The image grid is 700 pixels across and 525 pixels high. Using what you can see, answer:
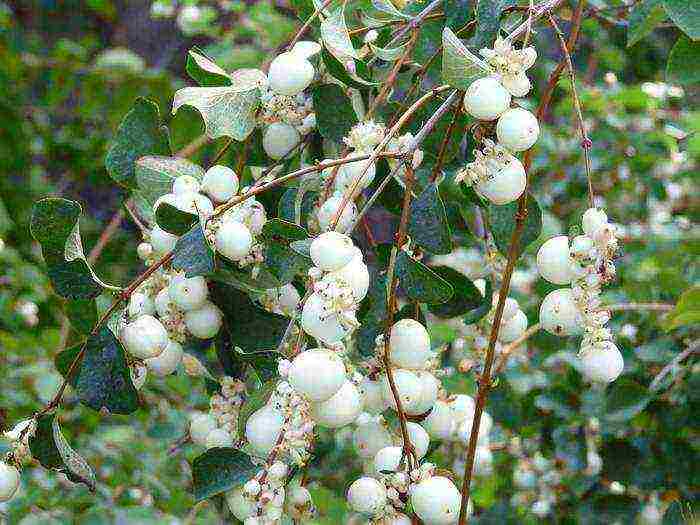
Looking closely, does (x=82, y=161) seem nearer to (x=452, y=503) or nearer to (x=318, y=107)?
(x=318, y=107)

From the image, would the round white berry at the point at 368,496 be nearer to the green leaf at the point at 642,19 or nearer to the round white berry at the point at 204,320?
the round white berry at the point at 204,320

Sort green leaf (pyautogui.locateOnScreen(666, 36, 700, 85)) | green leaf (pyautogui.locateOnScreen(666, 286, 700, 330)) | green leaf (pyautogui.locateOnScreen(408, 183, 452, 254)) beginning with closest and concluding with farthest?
green leaf (pyautogui.locateOnScreen(408, 183, 452, 254)) → green leaf (pyautogui.locateOnScreen(666, 36, 700, 85)) → green leaf (pyautogui.locateOnScreen(666, 286, 700, 330))

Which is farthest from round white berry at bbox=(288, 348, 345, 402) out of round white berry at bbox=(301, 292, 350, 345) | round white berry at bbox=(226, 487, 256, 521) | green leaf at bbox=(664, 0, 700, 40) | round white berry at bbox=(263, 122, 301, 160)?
green leaf at bbox=(664, 0, 700, 40)

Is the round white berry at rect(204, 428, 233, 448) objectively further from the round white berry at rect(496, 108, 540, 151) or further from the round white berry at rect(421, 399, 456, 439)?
the round white berry at rect(496, 108, 540, 151)

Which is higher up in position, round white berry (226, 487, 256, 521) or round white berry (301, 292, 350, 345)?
round white berry (301, 292, 350, 345)

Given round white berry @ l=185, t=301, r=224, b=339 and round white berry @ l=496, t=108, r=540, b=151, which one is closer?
round white berry @ l=496, t=108, r=540, b=151

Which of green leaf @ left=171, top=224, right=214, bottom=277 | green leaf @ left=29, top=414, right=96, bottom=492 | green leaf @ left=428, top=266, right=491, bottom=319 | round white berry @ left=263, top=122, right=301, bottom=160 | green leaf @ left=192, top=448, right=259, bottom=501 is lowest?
green leaf @ left=29, top=414, right=96, bottom=492

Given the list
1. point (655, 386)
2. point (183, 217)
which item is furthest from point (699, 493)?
point (183, 217)

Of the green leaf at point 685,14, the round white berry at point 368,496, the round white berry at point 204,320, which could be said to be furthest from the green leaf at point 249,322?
the green leaf at point 685,14
